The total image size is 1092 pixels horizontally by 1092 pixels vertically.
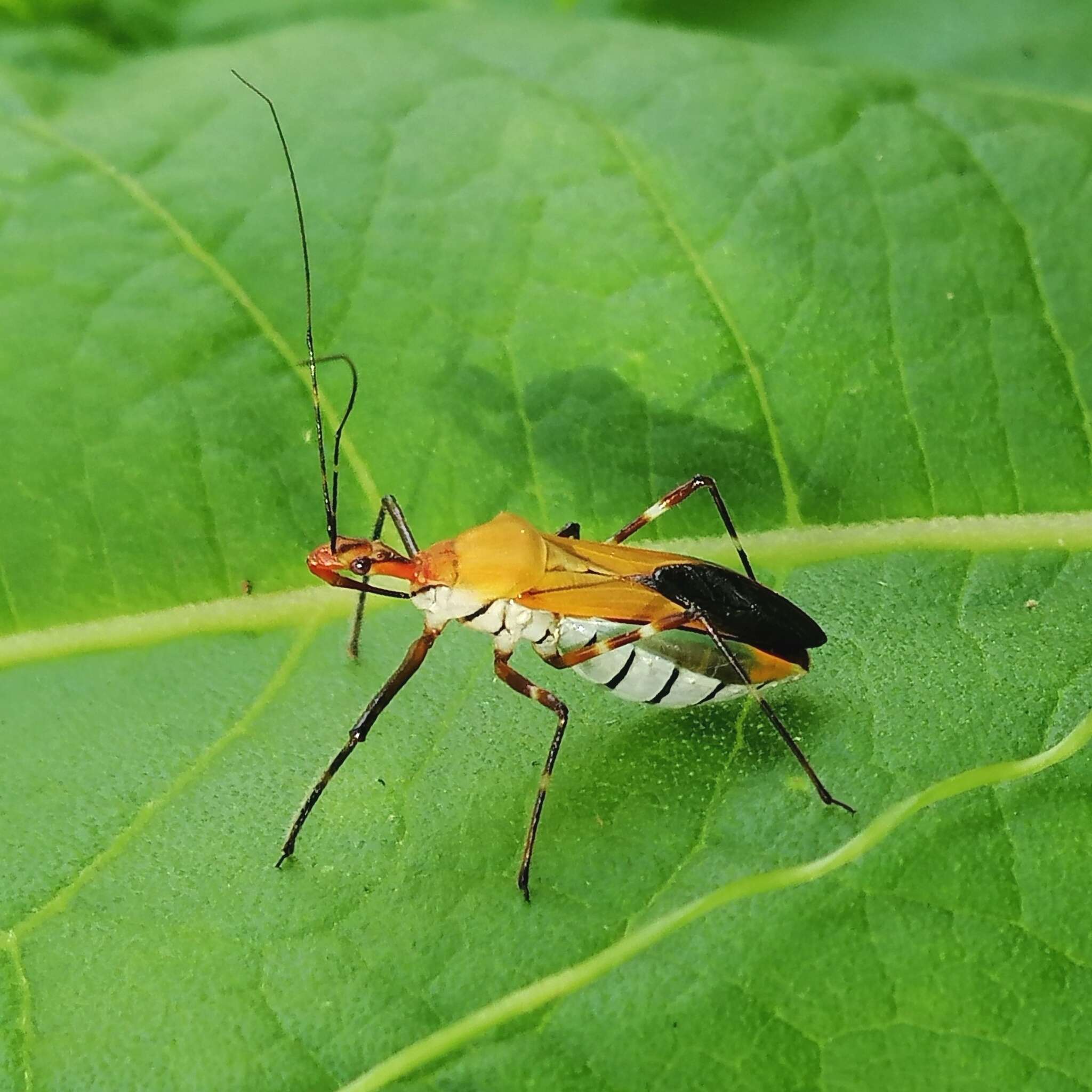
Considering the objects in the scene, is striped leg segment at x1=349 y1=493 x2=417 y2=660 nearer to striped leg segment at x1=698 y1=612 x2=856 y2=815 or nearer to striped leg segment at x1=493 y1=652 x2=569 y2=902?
striped leg segment at x1=493 y1=652 x2=569 y2=902

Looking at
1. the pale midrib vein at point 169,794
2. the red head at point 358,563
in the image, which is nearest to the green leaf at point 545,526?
the pale midrib vein at point 169,794

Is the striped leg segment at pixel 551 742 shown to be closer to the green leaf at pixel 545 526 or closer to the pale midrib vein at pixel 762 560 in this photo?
the green leaf at pixel 545 526

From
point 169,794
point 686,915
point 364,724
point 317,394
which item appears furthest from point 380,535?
point 686,915

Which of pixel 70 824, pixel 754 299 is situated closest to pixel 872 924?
pixel 754 299

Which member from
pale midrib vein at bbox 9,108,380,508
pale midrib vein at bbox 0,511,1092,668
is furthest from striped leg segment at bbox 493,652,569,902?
pale midrib vein at bbox 9,108,380,508

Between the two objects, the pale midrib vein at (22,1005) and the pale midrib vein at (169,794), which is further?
the pale midrib vein at (169,794)

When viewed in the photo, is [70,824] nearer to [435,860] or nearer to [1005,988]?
[435,860]

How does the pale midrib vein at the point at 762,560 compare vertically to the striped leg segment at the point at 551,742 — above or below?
above

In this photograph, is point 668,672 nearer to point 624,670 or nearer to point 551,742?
point 624,670
